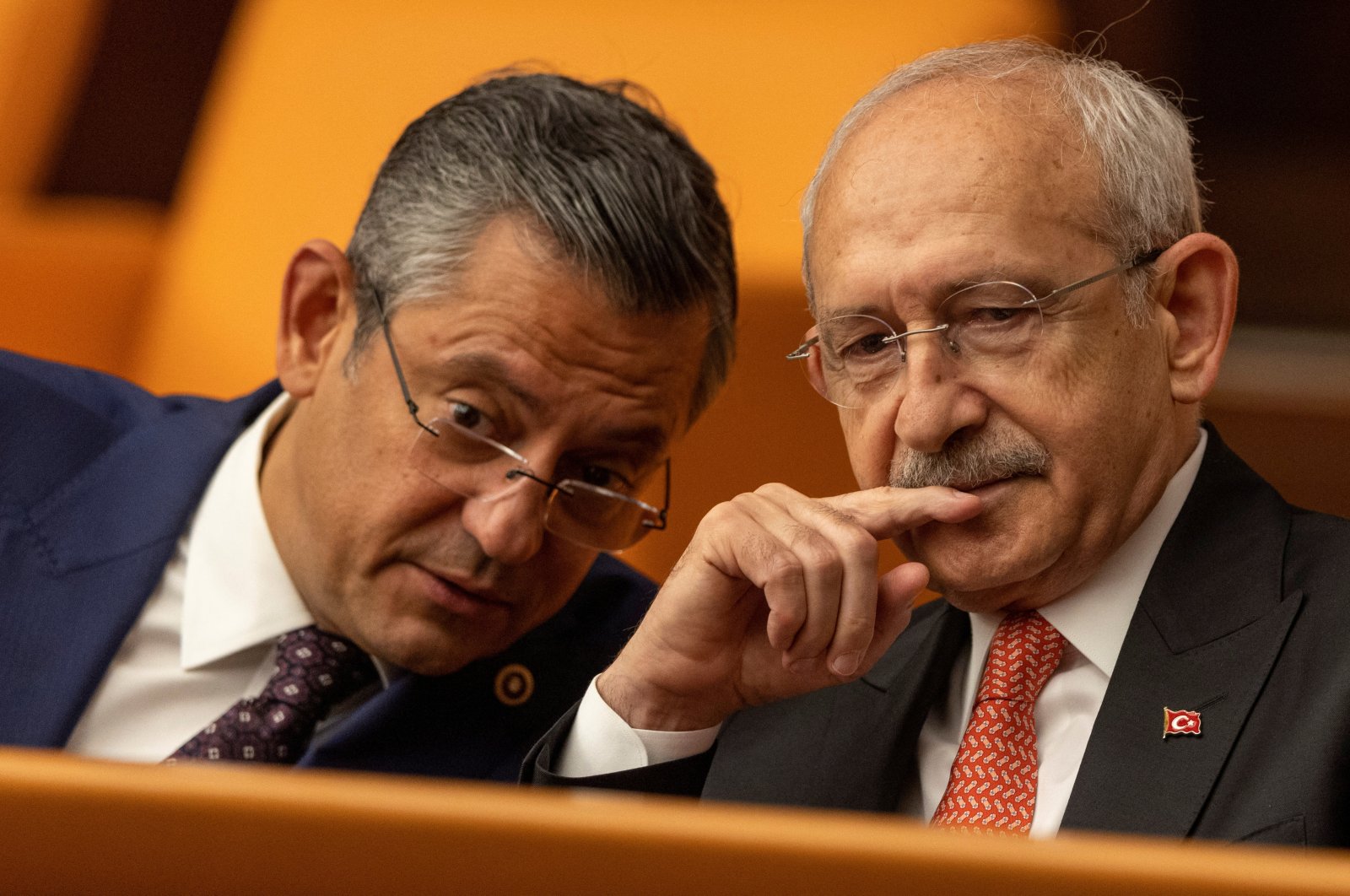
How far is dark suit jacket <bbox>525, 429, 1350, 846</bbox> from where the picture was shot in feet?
3.73

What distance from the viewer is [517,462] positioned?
1675mm

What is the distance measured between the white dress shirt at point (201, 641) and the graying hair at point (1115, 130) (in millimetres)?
831

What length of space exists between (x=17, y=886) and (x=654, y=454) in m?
1.21

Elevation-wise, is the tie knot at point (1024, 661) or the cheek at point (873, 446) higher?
the cheek at point (873, 446)

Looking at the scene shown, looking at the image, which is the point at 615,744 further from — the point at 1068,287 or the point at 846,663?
the point at 1068,287

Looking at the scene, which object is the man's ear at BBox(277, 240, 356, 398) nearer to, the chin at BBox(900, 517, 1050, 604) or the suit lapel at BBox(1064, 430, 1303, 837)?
the chin at BBox(900, 517, 1050, 604)

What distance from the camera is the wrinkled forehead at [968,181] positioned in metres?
1.29

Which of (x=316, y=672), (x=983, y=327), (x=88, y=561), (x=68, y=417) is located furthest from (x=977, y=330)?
(x=68, y=417)

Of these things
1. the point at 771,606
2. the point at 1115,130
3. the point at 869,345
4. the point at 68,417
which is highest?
the point at 1115,130

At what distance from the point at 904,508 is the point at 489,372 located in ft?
2.09

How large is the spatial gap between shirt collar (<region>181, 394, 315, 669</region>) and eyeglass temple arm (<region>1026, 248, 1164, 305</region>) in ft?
3.44

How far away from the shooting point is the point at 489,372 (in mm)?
1680

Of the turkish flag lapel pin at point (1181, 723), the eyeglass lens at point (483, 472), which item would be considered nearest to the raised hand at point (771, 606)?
the turkish flag lapel pin at point (1181, 723)

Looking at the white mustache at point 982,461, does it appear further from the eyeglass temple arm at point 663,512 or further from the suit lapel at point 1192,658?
the eyeglass temple arm at point 663,512
